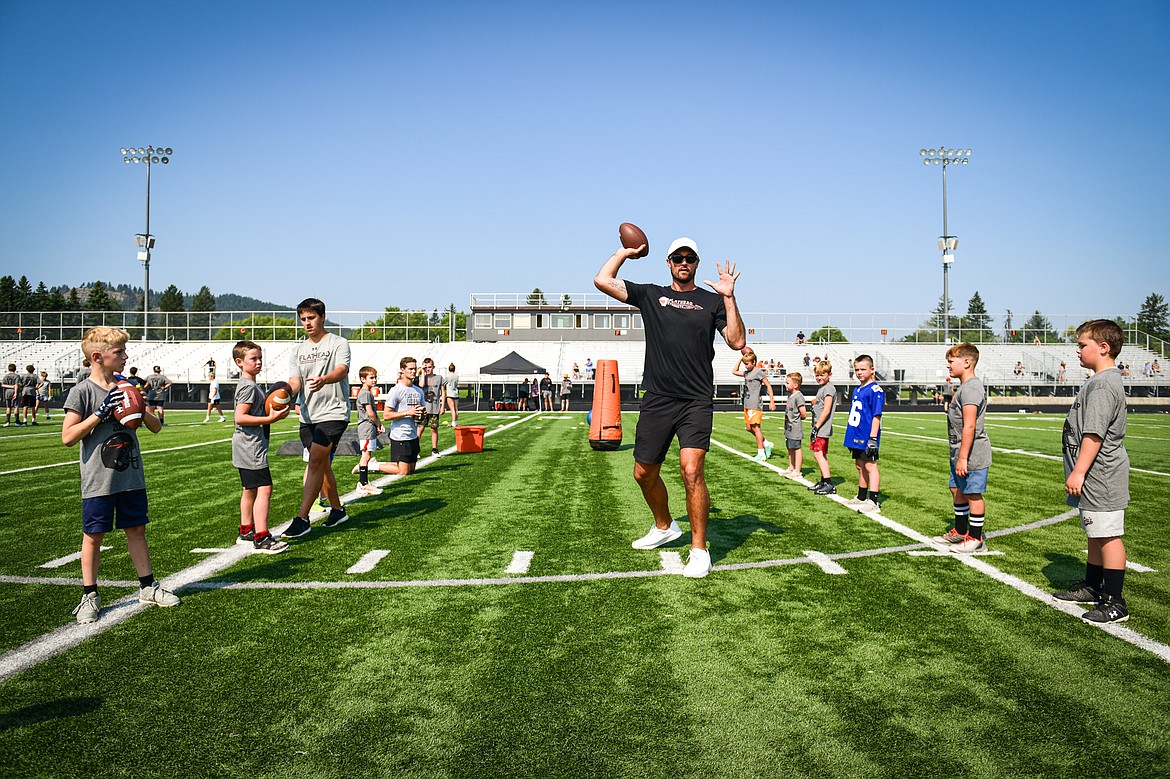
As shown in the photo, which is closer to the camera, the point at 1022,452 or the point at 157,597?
the point at 157,597

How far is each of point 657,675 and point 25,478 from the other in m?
10.8

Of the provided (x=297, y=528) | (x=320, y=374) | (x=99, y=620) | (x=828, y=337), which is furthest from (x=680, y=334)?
(x=828, y=337)

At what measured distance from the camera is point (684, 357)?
5.34 meters

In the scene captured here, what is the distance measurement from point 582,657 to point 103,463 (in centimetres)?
307

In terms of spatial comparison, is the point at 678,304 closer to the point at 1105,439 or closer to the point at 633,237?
the point at 633,237

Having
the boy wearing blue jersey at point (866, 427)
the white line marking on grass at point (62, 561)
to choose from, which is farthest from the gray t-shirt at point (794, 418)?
the white line marking on grass at point (62, 561)

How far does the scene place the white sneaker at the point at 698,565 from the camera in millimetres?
5289

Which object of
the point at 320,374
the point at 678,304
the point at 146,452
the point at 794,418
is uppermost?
the point at 678,304

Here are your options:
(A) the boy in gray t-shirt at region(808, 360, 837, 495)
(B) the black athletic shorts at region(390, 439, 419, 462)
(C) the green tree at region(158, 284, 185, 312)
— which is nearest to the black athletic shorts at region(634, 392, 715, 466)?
(A) the boy in gray t-shirt at region(808, 360, 837, 495)

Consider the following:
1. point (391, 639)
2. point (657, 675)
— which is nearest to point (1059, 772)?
point (657, 675)

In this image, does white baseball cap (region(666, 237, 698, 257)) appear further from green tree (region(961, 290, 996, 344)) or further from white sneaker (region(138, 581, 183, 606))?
green tree (region(961, 290, 996, 344))

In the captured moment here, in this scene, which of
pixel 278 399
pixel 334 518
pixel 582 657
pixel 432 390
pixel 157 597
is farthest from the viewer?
pixel 432 390

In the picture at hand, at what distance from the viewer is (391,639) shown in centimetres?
401

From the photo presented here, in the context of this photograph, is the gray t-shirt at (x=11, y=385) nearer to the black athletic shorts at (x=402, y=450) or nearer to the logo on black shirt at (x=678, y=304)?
the black athletic shorts at (x=402, y=450)
